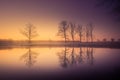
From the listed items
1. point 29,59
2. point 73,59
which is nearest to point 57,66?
point 73,59

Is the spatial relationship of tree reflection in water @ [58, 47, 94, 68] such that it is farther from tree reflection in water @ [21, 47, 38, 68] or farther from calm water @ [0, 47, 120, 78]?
tree reflection in water @ [21, 47, 38, 68]

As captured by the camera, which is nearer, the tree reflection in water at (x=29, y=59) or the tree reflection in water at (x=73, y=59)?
the tree reflection in water at (x=29, y=59)

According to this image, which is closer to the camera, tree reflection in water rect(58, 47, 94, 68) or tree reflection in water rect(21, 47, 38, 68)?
tree reflection in water rect(21, 47, 38, 68)

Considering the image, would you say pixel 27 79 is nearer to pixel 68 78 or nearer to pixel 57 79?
pixel 57 79

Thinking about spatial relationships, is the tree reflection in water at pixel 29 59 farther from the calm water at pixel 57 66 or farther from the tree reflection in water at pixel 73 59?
the tree reflection in water at pixel 73 59

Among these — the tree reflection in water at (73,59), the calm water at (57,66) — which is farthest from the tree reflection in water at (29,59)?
the tree reflection in water at (73,59)

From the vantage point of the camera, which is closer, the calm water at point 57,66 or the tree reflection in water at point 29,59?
the calm water at point 57,66

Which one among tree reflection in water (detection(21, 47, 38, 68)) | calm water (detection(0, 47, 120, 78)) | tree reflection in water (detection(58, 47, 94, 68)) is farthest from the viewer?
tree reflection in water (detection(58, 47, 94, 68))

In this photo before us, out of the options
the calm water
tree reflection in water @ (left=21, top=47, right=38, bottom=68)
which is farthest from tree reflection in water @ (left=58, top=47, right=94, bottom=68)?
tree reflection in water @ (left=21, top=47, right=38, bottom=68)

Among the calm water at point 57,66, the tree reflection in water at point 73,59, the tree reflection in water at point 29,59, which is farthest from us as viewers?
the tree reflection in water at point 73,59

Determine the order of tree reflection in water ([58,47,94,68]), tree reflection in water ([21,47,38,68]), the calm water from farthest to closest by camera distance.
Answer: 1. tree reflection in water ([58,47,94,68])
2. tree reflection in water ([21,47,38,68])
3. the calm water

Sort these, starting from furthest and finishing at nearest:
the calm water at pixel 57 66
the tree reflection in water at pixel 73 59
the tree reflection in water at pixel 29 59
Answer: the tree reflection in water at pixel 73 59
the tree reflection in water at pixel 29 59
the calm water at pixel 57 66

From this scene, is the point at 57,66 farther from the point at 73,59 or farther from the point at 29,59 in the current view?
the point at 29,59

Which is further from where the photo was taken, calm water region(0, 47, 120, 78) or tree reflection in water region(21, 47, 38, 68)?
tree reflection in water region(21, 47, 38, 68)
